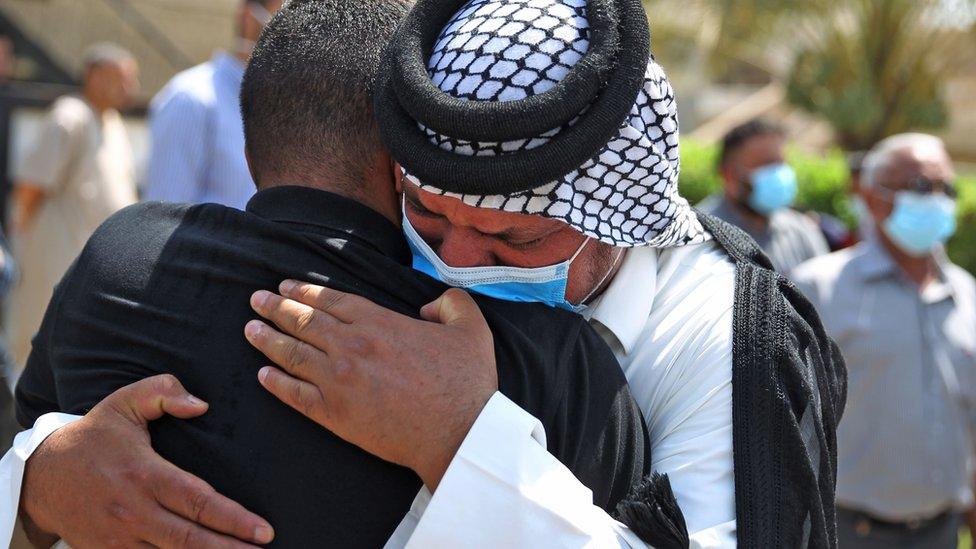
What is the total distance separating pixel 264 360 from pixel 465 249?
0.39m

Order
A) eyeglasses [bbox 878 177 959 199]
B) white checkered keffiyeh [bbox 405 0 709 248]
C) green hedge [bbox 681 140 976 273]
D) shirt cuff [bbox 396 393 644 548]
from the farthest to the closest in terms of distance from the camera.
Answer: green hedge [bbox 681 140 976 273] < eyeglasses [bbox 878 177 959 199] < white checkered keffiyeh [bbox 405 0 709 248] < shirt cuff [bbox 396 393 644 548]

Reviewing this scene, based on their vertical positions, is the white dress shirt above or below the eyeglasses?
above

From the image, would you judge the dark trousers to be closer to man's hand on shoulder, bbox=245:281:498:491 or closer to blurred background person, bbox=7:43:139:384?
man's hand on shoulder, bbox=245:281:498:491

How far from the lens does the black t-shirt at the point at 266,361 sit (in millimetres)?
1832

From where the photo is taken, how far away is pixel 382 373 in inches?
71.7

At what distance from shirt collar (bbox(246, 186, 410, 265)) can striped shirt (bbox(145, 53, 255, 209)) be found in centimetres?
274

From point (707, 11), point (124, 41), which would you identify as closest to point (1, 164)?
point (124, 41)

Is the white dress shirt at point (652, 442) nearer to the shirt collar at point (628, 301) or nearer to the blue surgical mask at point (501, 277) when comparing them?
the shirt collar at point (628, 301)

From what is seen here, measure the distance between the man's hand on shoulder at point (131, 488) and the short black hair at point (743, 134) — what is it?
578 cm

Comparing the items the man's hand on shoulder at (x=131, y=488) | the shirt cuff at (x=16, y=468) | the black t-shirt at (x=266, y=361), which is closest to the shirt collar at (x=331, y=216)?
the black t-shirt at (x=266, y=361)

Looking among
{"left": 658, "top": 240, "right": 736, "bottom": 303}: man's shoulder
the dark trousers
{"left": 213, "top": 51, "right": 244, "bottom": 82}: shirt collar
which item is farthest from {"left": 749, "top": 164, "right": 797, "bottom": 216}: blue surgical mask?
{"left": 658, "top": 240, "right": 736, "bottom": 303}: man's shoulder

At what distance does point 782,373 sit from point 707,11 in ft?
57.6

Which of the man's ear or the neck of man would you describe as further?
the neck of man

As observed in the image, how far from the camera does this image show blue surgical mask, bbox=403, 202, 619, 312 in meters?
1.99
